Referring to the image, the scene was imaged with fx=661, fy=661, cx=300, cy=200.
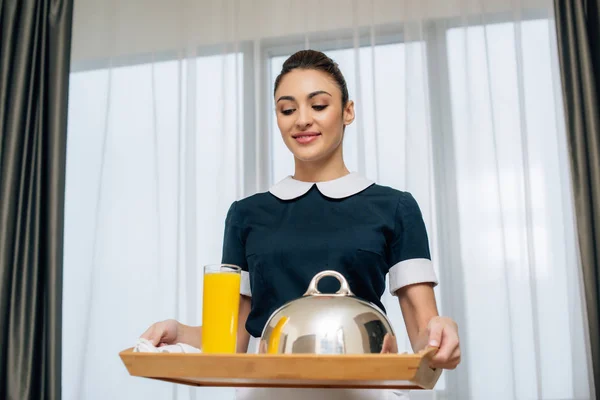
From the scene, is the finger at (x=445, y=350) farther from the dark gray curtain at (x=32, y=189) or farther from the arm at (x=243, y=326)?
the dark gray curtain at (x=32, y=189)

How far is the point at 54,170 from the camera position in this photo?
2.55 metres

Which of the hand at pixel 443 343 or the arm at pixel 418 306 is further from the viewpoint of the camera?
the arm at pixel 418 306

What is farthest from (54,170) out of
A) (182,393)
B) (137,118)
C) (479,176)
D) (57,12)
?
(479,176)

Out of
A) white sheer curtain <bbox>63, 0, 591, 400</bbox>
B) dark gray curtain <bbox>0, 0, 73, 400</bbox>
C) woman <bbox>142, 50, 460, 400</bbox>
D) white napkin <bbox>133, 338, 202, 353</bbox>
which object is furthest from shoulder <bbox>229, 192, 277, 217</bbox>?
dark gray curtain <bbox>0, 0, 73, 400</bbox>

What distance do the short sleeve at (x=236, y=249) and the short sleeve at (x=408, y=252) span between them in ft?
0.96

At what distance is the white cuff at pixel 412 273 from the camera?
3.93 ft

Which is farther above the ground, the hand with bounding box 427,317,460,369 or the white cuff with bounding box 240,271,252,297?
the white cuff with bounding box 240,271,252,297

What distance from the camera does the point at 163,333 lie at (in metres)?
1.05

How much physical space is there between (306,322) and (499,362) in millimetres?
1501

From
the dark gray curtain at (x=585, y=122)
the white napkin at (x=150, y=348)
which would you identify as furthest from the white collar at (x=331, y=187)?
the dark gray curtain at (x=585, y=122)

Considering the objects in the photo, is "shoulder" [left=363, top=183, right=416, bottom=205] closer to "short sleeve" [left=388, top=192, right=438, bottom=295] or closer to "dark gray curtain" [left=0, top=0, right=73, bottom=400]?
"short sleeve" [left=388, top=192, right=438, bottom=295]

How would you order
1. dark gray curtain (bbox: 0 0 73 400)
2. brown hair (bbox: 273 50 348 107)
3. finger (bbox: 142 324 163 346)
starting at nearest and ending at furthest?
finger (bbox: 142 324 163 346) < brown hair (bbox: 273 50 348 107) < dark gray curtain (bbox: 0 0 73 400)

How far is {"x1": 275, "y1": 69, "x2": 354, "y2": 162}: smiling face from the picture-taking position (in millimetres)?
1257

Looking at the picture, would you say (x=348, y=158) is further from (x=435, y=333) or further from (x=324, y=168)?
(x=435, y=333)
